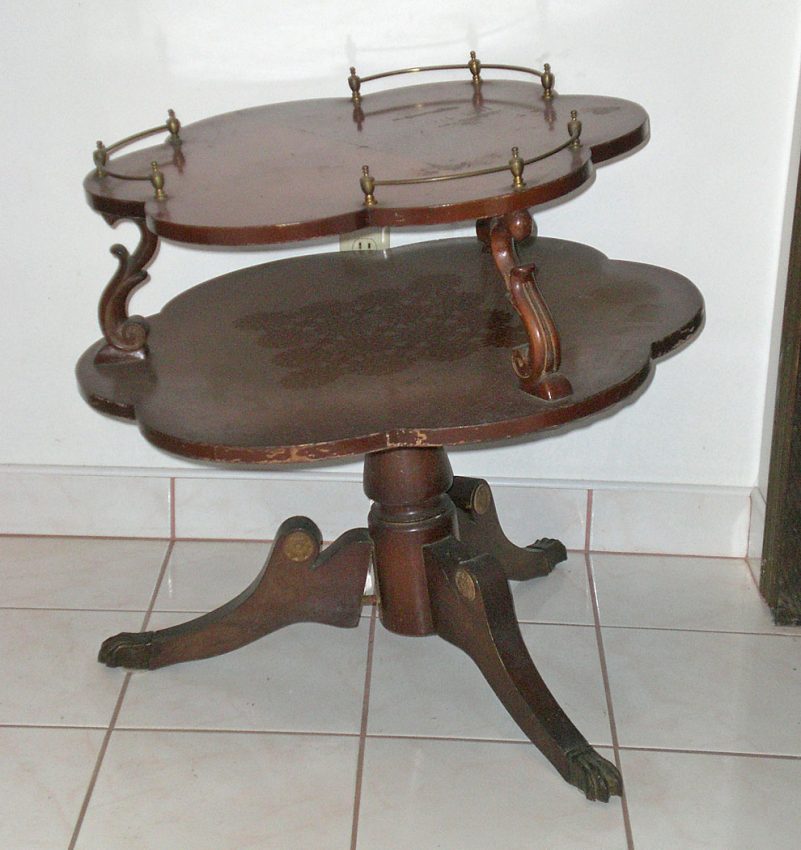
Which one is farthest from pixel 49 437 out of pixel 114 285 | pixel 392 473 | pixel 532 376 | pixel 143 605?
pixel 532 376

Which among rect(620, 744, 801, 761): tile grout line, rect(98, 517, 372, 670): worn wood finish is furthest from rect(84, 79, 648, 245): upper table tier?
rect(620, 744, 801, 761): tile grout line

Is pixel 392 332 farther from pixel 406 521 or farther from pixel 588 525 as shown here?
pixel 588 525

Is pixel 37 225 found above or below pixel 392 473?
above

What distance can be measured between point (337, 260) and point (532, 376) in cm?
55

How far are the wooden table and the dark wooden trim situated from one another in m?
0.23

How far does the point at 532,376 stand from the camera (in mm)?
1370

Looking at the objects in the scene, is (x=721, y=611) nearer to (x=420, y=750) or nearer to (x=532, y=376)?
(x=420, y=750)

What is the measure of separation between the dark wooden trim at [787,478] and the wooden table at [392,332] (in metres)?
0.23

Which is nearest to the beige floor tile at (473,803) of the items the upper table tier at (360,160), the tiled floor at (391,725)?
the tiled floor at (391,725)

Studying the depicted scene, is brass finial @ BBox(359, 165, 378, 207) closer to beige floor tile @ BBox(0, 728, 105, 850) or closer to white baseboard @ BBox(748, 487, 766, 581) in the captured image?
beige floor tile @ BBox(0, 728, 105, 850)

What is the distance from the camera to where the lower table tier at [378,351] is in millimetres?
1354

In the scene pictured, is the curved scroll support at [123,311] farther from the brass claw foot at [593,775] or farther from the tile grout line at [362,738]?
the brass claw foot at [593,775]

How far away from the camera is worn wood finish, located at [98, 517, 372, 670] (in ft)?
5.77

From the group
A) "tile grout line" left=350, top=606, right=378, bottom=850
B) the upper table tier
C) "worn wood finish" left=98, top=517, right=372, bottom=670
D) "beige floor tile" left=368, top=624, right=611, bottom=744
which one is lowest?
"beige floor tile" left=368, top=624, right=611, bottom=744
